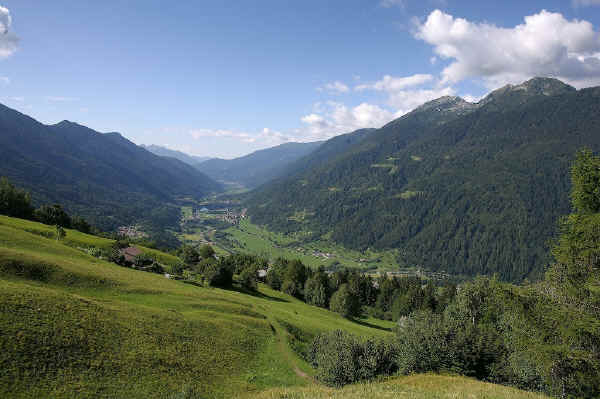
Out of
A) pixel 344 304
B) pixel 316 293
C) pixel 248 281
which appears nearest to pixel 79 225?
pixel 248 281

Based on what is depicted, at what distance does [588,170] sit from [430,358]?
2445 centimetres

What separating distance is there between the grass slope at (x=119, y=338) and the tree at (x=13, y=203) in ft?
214

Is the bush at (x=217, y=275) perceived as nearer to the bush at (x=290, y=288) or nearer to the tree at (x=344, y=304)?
the bush at (x=290, y=288)

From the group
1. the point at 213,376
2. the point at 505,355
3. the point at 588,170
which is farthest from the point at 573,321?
the point at 213,376

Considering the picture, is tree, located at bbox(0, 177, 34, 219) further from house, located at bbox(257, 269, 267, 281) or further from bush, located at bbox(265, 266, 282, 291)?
bush, located at bbox(265, 266, 282, 291)

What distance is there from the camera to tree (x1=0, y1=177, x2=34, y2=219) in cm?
10462

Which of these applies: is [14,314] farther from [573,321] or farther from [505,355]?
[505,355]

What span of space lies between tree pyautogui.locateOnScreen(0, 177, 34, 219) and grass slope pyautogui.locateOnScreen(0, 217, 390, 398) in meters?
65.2

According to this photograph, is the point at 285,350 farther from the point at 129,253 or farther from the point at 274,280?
the point at 274,280

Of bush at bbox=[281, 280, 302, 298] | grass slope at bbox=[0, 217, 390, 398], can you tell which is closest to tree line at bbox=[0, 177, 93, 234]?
grass slope at bbox=[0, 217, 390, 398]

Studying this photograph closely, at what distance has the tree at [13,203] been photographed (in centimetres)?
10462

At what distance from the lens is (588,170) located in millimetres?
23922

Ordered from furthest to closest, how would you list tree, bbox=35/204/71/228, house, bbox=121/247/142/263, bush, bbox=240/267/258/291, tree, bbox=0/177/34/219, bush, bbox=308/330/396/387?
tree, bbox=35/204/71/228
tree, bbox=0/177/34/219
bush, bbox=240/267/258/291
house, bbox=121/247/142/263
bush, bbox=308/330/396/387

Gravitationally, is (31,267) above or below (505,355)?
above
